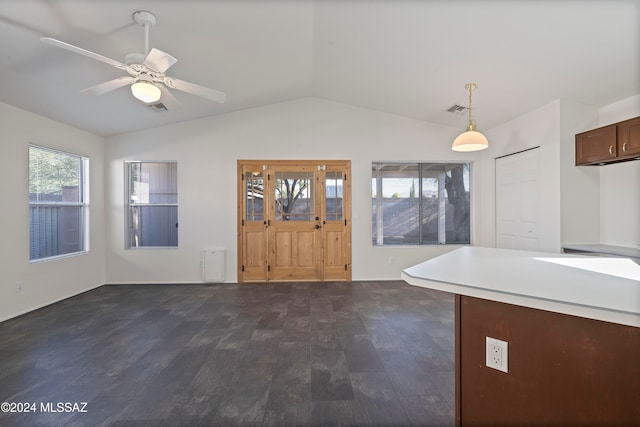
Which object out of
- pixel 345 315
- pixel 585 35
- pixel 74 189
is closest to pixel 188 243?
pixel 74 189

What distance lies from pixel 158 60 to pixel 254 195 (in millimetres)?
2950

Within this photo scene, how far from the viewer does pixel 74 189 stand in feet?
14.0

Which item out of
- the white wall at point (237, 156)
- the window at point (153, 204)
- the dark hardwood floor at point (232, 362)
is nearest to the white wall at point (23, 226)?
the dark hardwood floor at point (232, 362)

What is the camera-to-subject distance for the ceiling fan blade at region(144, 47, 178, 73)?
2.06m

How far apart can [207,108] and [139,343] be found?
11.6 ft

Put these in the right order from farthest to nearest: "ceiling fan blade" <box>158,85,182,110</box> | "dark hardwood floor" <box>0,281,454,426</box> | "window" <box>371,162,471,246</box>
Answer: "window" <box>371,162,471,246</box> < "ceiling fan blade" <box>158,85,182,110</box> < "dark hardwood floor" <box>0,281,454,426</box>

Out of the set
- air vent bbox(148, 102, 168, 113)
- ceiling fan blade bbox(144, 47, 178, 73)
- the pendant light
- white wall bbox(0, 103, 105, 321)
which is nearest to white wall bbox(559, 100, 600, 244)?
the pendant light

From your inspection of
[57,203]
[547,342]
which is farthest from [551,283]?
[57,203]

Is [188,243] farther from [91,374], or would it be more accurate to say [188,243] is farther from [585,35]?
[585,35]

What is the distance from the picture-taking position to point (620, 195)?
331 cm

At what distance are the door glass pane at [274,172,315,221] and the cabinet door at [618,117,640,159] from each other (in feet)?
13.0

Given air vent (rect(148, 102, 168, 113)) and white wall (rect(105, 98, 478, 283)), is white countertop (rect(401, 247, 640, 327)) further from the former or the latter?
air vent (rect(148, 102, 168, 113))

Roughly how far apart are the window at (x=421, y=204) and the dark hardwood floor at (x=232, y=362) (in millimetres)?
1609

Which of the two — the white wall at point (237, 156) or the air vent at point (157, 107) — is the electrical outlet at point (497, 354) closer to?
the white wall at point (237, 156)
